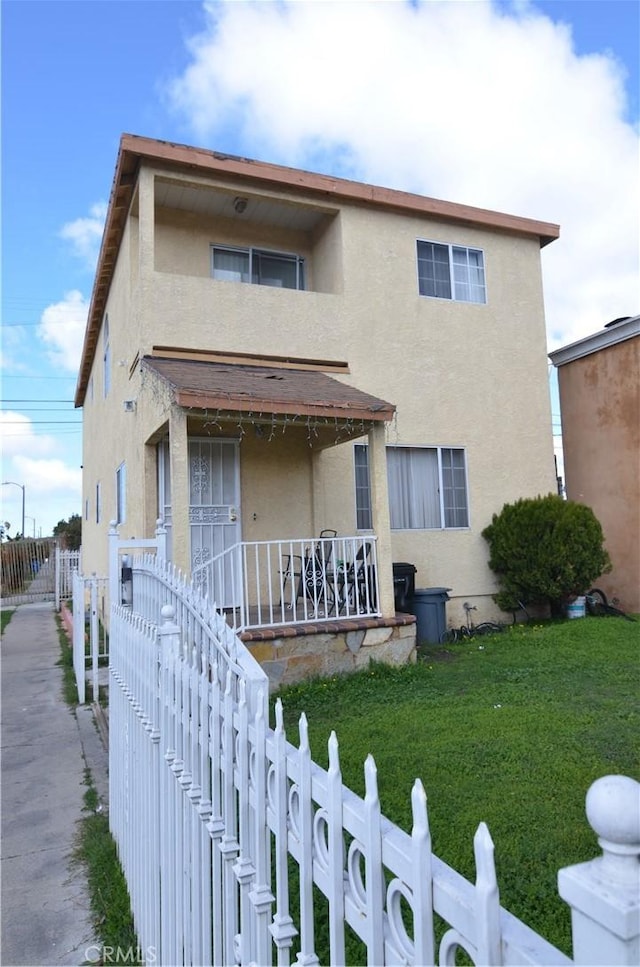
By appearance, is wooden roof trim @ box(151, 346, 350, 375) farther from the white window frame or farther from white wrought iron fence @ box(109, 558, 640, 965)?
white wrought iron fence @ box(109, 558, 640, 965)

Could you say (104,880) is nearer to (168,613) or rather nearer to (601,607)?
(168,613)

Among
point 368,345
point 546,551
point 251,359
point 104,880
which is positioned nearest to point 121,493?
point 251,359

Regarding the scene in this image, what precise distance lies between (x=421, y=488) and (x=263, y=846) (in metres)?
9.32

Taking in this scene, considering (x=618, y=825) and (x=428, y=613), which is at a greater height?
(x=618, y=825)

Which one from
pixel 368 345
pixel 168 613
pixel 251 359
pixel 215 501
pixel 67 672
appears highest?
pixel 368 345

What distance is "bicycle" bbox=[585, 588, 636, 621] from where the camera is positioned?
11203mm

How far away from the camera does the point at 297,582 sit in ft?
32.5

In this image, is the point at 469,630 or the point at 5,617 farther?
the point at 5,617

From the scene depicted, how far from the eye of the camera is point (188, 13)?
8.96 meters

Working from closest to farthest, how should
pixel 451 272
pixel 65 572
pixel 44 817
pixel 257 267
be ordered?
pixel 44 817, pixel 257 267, pixel 451 272, pixel 65 572

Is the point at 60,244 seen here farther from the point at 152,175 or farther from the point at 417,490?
the point at 417,490

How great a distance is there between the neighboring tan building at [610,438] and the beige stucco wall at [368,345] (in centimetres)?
136
